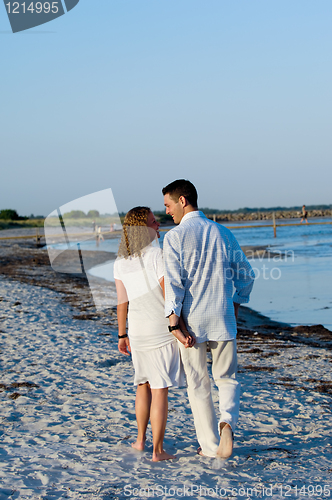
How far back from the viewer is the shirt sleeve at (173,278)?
2.54 metres

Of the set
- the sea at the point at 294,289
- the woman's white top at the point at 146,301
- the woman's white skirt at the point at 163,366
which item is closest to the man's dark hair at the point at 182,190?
the woman's white top at the point at 146,301

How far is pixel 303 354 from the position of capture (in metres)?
5.41

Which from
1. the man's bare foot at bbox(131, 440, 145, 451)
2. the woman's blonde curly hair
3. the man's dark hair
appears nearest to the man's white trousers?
the man's bare foot at bbox(131, 440, 145, 451)

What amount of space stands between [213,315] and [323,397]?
6.45 feet

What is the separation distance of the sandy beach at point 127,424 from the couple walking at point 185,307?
0.27 metres

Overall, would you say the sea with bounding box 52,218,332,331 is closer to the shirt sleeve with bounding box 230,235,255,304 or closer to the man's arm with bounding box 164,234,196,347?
the shirt sleeve with bounding box 230,235,255,304

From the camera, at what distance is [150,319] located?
271 centimetres

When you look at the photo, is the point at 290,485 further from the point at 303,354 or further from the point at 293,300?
the point at 293,300

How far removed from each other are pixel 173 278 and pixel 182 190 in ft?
1.76

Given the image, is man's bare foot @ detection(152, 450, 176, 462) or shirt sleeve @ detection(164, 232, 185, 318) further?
man's bare foot @ detection(152, 450, 176, 462)

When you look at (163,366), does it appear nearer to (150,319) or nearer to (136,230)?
(150,319)

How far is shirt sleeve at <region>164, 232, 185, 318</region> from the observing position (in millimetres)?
2539

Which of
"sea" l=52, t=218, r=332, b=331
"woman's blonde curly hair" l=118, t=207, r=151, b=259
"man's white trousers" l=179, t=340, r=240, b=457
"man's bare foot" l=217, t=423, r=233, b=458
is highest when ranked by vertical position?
"woman's blonde curly hair" l=118, t=207, r=151, b=259

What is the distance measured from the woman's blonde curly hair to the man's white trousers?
0.63 meters
